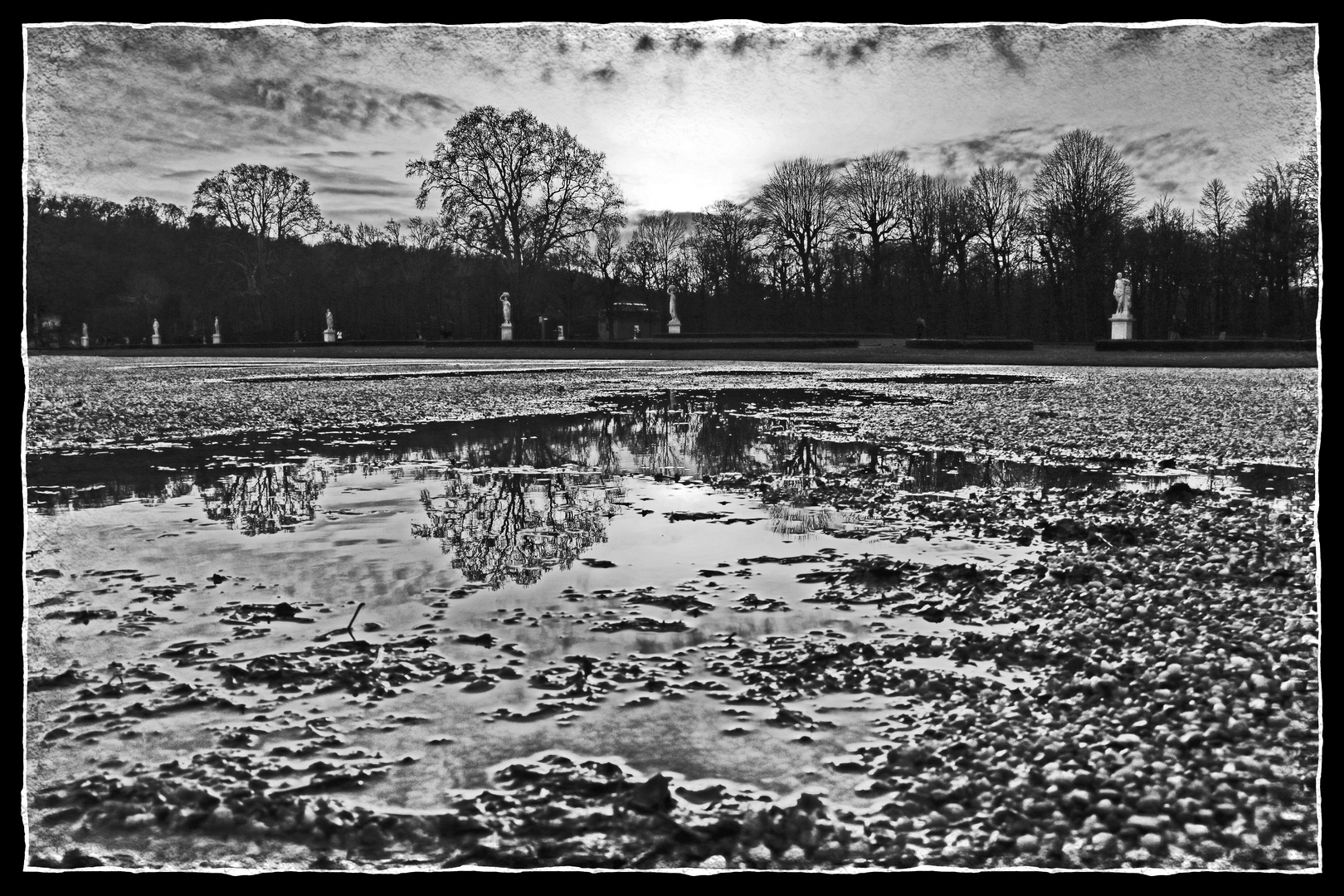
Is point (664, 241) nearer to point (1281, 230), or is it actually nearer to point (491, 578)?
point (1281, 230)

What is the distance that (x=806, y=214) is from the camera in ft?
92.0

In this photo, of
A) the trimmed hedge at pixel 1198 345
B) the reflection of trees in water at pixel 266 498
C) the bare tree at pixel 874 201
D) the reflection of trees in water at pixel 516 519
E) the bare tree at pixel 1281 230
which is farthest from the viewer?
the trimmed hedge at pixel 1198 345

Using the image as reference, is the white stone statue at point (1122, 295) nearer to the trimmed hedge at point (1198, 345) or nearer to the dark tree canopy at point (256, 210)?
the trimmed hedge at point (1198, 345)

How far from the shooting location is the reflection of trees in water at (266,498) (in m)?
5.07

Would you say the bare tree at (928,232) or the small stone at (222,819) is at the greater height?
the bare tree at (928,232)

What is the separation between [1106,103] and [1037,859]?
279 inches

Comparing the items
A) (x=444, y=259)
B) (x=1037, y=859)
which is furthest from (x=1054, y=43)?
(x=444, y=259)

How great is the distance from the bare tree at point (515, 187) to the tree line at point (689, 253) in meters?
0.10

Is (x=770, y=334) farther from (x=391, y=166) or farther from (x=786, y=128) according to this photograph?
(x=786, y=128)

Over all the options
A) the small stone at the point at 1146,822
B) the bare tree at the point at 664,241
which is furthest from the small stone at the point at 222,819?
the bare tree at the point at 664,241

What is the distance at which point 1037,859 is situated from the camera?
6.72 feet

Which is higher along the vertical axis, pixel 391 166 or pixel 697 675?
pixel 391 166

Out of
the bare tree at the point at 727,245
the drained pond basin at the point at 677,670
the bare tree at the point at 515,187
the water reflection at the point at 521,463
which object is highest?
the bare tree at the point at 727,245

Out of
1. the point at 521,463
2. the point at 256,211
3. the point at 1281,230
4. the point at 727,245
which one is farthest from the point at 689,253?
the point at 521,463
